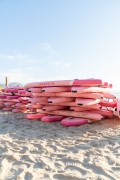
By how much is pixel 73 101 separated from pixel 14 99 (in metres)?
3.27

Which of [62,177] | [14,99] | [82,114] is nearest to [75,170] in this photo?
[62,177]

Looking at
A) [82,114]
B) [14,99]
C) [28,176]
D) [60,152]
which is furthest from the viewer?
[14,99]

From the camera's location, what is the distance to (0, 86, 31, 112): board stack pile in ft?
25.5

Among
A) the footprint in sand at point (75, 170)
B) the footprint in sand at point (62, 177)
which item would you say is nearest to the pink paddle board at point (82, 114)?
the footprint in sand at point (75, 170)

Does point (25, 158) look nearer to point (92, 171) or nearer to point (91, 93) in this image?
point (92, 171)

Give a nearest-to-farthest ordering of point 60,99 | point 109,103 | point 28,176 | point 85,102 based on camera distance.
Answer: point 28,176, point 85,102, point 60,99, point 109,103

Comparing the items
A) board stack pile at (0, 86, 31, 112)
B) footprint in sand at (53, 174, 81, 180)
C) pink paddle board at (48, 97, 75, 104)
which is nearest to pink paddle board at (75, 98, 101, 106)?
pink paddle board at (48, 97, 75, 104)

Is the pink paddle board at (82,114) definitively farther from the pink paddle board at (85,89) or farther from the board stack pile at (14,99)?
the board stack pile at (14,99)

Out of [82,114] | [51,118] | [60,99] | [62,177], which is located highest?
[60,99]

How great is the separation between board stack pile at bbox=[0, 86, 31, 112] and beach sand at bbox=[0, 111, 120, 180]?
8.41ft

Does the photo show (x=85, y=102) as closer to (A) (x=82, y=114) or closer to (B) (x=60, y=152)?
(A) (x=82, y=114)

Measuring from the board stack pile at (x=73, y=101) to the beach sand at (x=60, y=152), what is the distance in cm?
42

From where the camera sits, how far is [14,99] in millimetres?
8133

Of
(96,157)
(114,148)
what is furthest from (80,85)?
(96,157)
